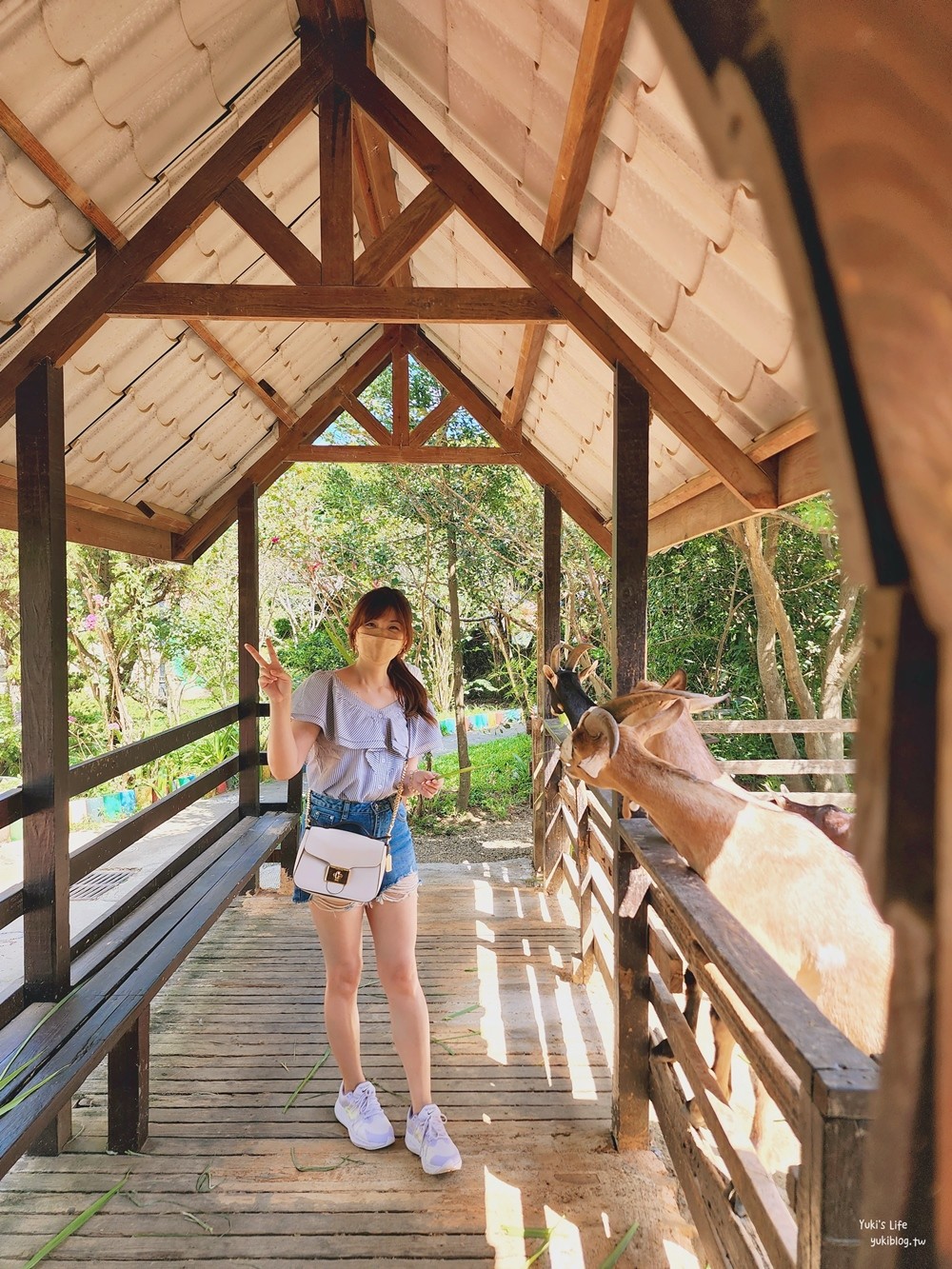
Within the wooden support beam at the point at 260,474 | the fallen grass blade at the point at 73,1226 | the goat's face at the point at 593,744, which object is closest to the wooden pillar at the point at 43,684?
the fallen grass blade at the point at 73,1226

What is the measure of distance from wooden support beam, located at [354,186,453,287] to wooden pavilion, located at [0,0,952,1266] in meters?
0.01

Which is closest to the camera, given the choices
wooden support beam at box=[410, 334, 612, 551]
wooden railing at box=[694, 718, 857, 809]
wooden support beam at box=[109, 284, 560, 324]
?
wooden support beam at box=[109, 284, 560, 324]

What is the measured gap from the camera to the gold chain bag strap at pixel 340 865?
2.19 metres

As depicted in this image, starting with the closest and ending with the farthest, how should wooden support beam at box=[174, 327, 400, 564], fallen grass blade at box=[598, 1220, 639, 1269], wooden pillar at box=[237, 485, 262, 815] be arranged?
fallen grass blade at box=[598, 1220, 639, 1269] → wooden support beam at box=[174, 327, 400, 564] → wooden pillar at box=[237, 485, 262, 815]

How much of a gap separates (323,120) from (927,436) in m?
3.16

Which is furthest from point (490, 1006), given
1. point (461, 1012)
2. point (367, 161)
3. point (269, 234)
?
point (367, 161)

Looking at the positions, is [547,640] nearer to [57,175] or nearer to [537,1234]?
[537,1234]

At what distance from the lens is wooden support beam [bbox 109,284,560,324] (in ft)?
8.27

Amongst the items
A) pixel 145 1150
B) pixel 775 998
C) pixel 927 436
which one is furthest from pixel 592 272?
pixel 145 1150

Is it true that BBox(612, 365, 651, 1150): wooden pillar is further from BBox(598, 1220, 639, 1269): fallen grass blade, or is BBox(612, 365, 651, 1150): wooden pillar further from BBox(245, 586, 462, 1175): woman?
BBox(245, 586, 462, 1175): woman

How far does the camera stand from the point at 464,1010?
3.47 m

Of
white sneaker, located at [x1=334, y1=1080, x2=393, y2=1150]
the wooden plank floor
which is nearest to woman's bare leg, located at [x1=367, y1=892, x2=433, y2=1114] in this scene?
white sneaker, located at [x1=334, y1=1080, x2=393, y2=1150]

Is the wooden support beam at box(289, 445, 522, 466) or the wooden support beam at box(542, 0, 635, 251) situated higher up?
the wooden support beam at box(542, 0, 635, 251)

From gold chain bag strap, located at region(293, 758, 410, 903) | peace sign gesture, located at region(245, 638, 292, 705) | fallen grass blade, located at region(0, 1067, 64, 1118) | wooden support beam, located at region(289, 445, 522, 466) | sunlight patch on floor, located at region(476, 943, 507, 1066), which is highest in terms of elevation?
wooden support beam, located at region(289, 445, 522, 466)
